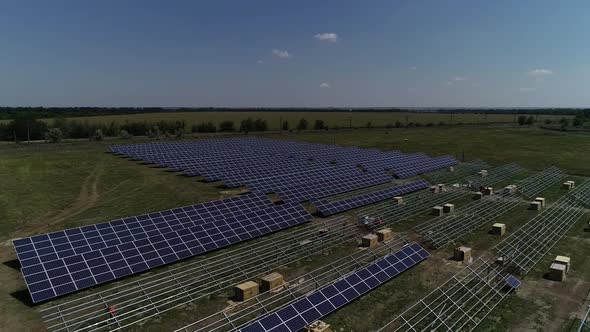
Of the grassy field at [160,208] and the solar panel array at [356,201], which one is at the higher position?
the solar panel array at [356,201]

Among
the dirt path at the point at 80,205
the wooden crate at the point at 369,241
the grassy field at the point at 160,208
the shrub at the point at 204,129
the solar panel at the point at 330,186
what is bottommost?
the dirt path at the point at 80,205

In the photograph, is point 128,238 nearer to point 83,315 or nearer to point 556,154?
point 83,315

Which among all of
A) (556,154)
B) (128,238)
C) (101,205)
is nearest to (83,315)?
(128,238)

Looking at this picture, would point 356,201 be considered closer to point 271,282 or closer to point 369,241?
point 369,241

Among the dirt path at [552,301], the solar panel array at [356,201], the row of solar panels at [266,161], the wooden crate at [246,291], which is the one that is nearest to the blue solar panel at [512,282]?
the dirt path at [552,301]

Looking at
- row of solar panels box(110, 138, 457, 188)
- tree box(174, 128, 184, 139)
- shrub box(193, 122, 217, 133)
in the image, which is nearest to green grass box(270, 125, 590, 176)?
row of solar panels box(110, 138, 457, 188)

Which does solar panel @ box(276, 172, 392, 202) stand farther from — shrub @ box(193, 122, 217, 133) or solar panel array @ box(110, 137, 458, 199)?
shrub @ box(193, 122, 217, 133)

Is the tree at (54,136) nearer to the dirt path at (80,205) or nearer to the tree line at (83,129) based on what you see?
the tree line at (83,129)
